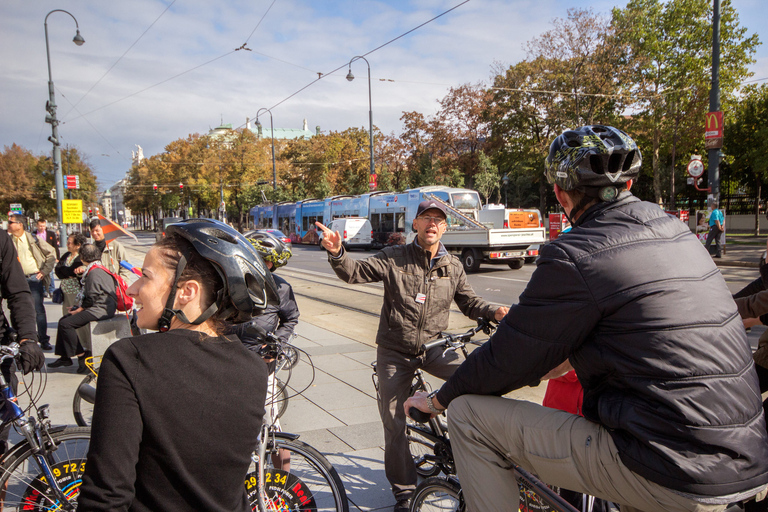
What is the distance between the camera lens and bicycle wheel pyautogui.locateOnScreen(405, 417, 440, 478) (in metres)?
2.74

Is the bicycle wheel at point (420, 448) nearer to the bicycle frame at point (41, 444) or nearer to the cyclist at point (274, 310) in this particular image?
the cyclist at point (274, 310)

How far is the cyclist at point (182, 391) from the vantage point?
1.16 metres

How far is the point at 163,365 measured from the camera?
4.06ft

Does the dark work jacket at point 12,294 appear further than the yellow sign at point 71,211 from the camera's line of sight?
No

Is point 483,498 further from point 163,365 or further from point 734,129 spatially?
point 734,129

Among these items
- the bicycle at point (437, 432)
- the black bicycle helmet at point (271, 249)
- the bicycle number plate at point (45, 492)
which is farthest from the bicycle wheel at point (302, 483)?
the black bicycle helmet at point (271, 249)

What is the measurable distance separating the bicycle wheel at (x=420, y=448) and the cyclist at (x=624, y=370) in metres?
1.01

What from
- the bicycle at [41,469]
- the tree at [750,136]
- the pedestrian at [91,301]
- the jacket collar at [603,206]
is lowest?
Answer: the bicycle at [41,469]

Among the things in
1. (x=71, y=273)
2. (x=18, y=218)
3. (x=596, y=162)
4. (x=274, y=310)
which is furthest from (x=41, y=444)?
(x=18, y=218)

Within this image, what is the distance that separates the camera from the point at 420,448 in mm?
3422

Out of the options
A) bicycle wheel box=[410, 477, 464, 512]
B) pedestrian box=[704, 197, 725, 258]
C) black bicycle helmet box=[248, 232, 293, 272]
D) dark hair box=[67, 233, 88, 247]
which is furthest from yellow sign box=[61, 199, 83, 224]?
pedestrian box=[704, 197, 725, 258]

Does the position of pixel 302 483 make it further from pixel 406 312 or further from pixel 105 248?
pixel 105 248

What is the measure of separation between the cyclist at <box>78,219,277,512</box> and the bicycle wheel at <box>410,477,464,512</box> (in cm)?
115

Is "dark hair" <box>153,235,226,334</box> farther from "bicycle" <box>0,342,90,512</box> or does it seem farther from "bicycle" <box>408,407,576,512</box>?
"bicycle" <box>0,342,90,512</box>
